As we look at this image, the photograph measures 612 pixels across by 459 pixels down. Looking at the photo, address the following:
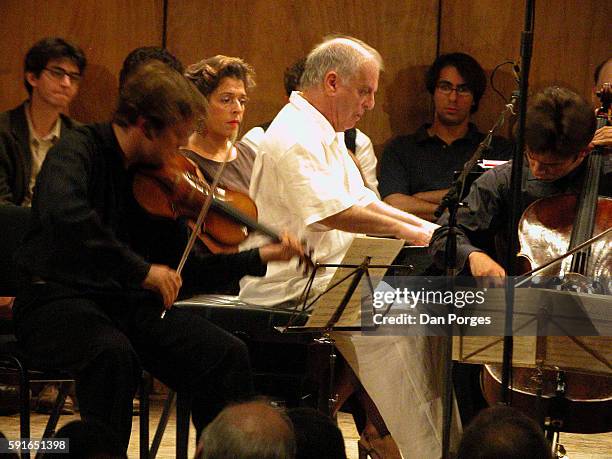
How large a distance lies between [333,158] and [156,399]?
2.00m

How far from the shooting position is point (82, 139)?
9.30 ft

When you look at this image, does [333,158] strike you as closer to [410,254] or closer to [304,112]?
[304,112]

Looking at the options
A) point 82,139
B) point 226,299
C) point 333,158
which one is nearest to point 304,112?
point 333,158

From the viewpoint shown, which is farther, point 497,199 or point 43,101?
point 43,101

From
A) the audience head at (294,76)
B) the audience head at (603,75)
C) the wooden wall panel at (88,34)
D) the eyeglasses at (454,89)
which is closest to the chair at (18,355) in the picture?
the audience head at (294,76)

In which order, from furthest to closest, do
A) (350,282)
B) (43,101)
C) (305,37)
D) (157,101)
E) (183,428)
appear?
1. (305,37)
2. (43,101)
3. (183,428)
4. (350,282)
5. (157,101)

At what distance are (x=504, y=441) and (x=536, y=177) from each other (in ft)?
6.00

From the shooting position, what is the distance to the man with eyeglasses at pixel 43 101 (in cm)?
452

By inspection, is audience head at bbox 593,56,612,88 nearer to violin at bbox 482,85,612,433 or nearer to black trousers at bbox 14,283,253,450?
violin at bbox 482,85,612,433

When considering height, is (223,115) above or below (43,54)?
below

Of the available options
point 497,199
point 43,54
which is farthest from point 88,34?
point 497,199

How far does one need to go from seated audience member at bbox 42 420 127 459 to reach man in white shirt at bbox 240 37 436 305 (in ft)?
4.82

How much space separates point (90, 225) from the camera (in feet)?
8.84

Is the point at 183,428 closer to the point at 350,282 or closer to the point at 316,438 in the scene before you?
the point at 350,282
